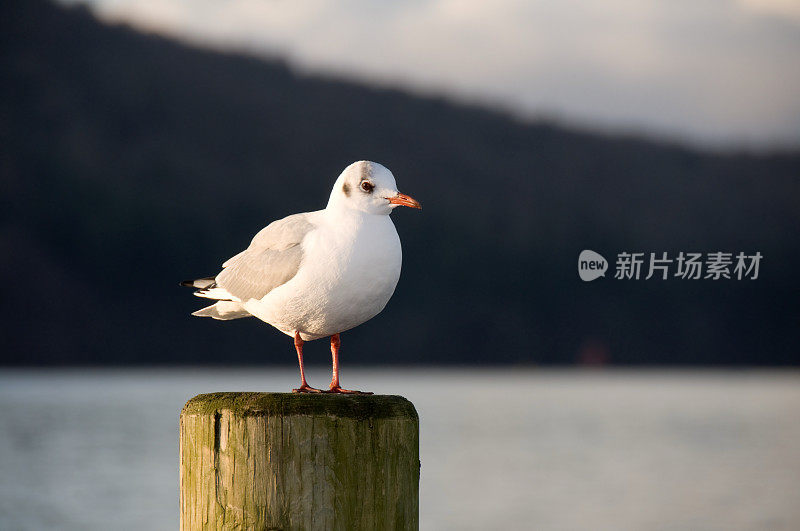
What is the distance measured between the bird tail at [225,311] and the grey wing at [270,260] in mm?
188

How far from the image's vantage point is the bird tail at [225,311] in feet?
24.7

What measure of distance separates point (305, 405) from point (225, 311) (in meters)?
2.27

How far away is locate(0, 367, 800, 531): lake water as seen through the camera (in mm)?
39031

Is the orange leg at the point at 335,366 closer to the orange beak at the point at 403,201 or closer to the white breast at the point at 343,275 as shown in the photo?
the white breast at the point at 343,275

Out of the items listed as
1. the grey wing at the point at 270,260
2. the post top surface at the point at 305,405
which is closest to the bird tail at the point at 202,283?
the grey wing at the point at 270,260

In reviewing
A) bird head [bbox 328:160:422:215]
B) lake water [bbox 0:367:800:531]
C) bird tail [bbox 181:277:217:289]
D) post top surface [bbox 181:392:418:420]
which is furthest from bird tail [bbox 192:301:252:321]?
lake water [bbox 0:367:800:531]

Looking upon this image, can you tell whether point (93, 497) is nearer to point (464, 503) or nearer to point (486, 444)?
point (464, 503)

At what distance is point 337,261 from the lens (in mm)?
6574

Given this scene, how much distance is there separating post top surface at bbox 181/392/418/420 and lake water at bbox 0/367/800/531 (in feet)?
76.2

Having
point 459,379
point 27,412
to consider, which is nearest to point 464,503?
point 27,412

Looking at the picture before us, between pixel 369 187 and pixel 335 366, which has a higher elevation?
pixel 369 187

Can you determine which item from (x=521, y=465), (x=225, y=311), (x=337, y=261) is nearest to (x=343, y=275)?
(x=337, y=261)

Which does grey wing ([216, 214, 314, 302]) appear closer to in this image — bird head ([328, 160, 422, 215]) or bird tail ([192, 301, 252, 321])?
bird tail ([192, 301, 252, 321])

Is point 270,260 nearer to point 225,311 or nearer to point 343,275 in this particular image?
point 343,275
